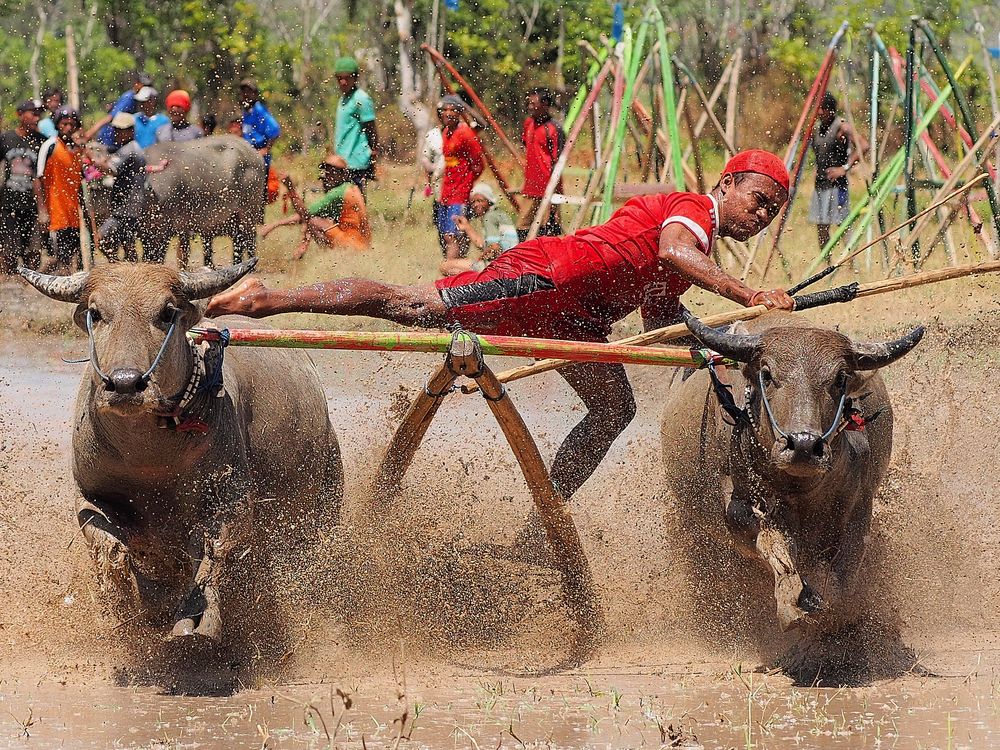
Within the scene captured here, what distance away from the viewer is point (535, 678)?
6.23m

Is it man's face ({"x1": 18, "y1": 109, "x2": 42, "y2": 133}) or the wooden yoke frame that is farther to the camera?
man's face ({"x1": 18, "y1": 109, "x2": 42, "y2": 133})

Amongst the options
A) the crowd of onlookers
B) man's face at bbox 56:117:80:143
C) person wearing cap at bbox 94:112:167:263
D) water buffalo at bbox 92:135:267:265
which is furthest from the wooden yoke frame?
man's face at bbox 56:117:80:143

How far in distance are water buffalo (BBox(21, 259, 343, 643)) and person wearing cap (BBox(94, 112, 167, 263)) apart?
8044 mm

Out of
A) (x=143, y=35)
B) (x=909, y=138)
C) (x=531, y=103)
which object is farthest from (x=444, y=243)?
(x=143, y=35)

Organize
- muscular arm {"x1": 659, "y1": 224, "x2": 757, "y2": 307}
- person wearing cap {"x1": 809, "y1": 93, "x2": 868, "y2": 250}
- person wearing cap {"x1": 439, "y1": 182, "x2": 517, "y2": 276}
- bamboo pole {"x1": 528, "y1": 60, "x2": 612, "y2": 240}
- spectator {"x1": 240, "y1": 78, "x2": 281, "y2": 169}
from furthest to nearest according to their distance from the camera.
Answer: spectator {"x1": 240, "y1": 78, "x2": 281, "y2": 169} → person wearing cap {"x1": 809, "y1": 93, "x2": 868, "y2": 250} → person wearing cap {"x1": 439, "y1": 182, "x2": 517, "y2": 276} → bamboo pole {"x1": 528, "y1": 60, "x2": 612, "y2": 240} → muscular arm {"x1": 659, "y1": 224, "x2": 757, "y2": 307}

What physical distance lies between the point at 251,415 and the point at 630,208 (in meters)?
1.85

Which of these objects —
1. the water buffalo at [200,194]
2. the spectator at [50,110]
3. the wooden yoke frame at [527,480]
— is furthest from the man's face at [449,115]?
the wooden yoke frame at [527,480]

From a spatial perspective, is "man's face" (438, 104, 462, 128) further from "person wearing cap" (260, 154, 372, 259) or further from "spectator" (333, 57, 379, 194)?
"person wearing cap" (260, 154, 372, 259)

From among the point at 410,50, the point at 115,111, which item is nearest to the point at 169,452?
the point at 115,111

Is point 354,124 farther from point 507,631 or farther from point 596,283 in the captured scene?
point 507,631

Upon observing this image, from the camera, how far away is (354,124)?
14.8m

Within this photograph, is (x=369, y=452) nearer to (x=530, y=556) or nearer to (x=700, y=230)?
(x=530, y=556)

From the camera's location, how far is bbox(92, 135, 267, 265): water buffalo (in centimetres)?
1448

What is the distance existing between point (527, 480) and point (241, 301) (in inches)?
57.5
